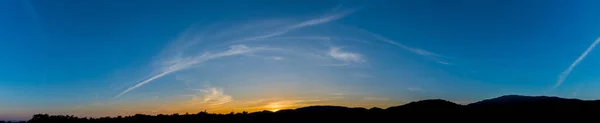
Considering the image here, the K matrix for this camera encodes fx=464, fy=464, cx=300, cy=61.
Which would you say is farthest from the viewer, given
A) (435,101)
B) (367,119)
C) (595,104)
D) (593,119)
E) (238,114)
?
(435,101)

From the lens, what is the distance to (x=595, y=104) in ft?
141

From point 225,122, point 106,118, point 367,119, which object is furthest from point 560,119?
point 106,118

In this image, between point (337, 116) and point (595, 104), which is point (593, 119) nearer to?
point (595, 104)

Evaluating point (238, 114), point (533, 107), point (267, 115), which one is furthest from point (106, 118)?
point (533, 107)

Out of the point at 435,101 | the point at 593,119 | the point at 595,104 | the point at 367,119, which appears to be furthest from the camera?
the point at 435,101

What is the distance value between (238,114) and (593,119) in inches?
1219

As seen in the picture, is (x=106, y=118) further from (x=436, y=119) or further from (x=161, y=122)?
(x=436, y=119)

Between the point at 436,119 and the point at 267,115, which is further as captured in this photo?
the point at 267,115

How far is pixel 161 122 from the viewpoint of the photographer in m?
45.2

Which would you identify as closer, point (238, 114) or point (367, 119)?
point (367, 119)

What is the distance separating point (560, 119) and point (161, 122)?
3527 centimetres

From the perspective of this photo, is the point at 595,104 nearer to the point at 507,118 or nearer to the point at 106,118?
the point at 507,118

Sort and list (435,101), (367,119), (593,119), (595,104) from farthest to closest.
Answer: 1. (435,101)
2. (595,104)
3. (367,119)
4. (593,119)

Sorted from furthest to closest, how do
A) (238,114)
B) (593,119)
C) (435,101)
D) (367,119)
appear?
(435,101)
(238,114)
(367,119)
(593,119)
